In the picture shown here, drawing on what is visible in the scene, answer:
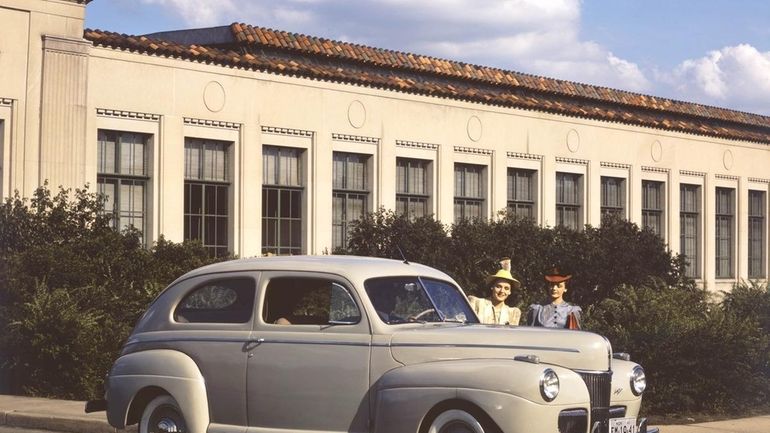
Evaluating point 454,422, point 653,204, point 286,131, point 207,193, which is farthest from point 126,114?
point 653,204

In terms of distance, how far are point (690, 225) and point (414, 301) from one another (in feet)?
121

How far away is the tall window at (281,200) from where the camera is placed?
3322 centimetres

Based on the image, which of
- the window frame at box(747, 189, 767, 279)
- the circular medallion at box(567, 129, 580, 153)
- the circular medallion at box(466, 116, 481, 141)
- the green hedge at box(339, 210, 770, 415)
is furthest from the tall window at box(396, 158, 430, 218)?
the window frame at box(747, 189, 767, 279)

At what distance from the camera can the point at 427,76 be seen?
40.2 m

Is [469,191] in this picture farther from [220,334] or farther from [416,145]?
[220,334]

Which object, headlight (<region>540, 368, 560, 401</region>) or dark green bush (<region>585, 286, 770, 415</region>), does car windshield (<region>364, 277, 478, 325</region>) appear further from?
dark green bush (<region>585, 286, 770, 415</region>)

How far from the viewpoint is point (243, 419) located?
39.4 feet

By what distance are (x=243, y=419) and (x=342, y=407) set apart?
103cm

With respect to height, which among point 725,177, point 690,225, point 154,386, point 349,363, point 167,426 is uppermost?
point 725,177

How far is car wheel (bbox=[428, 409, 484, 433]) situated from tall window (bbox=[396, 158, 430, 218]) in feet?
83.2

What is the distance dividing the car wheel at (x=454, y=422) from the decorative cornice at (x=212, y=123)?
20.8 metres

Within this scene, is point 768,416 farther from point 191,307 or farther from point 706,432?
point 191,307

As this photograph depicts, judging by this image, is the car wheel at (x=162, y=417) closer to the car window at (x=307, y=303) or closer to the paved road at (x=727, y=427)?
the car window at (x=307, y=303)

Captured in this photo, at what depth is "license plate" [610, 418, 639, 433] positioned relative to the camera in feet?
36.8
